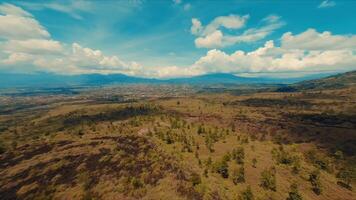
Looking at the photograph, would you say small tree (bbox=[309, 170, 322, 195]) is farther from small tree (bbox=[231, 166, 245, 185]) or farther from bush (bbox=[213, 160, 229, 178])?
bush (bbox=[213, 160, 229, 178])

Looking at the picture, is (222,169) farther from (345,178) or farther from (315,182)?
(345,178)

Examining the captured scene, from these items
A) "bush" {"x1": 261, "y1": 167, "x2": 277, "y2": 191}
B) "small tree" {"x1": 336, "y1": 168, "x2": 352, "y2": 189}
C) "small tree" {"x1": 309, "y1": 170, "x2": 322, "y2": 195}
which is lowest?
"small tree" {"x1": 336, "y1": 168, "x2": 352, "y2": 189}

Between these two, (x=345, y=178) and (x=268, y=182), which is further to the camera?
(x=345, y=178)

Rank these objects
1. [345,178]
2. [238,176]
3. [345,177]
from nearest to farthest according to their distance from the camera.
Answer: [238,176]
[345,178]
[345,177]

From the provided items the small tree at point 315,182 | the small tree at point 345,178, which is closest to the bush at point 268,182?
the small tree at point 315,182

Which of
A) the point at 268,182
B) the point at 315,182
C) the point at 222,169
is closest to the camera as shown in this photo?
the point at 268,182

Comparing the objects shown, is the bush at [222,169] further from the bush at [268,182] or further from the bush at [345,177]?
the bush at [345,177]

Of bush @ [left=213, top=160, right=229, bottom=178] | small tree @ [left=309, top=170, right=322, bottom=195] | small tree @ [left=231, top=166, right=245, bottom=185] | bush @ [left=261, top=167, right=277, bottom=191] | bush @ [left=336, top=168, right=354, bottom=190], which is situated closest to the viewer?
bush @ [left=261, top=167, right=277, bottom=191]

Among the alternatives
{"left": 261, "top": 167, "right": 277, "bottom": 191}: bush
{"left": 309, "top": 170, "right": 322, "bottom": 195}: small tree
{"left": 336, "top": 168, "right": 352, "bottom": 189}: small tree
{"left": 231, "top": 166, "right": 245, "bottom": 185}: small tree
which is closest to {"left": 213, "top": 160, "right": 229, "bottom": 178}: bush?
{"left": 231, "top": 166, "right": 245, "bottom": 185}: small tree

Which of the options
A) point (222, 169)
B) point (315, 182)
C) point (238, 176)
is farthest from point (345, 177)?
point (222, 169)

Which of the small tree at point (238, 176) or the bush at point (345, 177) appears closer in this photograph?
the small tree at point (238, 176)

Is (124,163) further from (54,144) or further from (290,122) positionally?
(290,122)
